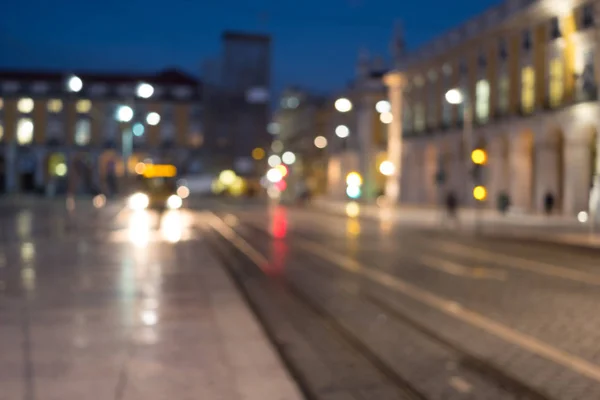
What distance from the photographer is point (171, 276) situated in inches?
706

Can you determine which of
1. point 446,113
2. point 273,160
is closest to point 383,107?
point 446,113

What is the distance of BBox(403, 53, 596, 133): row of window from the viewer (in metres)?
47.0

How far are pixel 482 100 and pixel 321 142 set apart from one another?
5043 cm

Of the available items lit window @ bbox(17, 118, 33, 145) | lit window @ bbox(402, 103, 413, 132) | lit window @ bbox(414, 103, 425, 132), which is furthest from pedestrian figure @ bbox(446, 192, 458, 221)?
lit window @ bbox(17, 118, 33, 145)

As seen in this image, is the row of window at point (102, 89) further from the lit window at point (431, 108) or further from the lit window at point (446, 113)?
the lit window at point (446, 113)

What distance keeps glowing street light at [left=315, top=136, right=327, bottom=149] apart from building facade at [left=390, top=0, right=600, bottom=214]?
1354 inches

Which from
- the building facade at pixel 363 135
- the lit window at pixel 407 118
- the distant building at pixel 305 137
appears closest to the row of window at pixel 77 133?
the distant building at pixel 305 137

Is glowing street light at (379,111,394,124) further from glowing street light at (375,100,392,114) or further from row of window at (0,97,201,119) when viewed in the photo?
row of window at (0,97,201,119)

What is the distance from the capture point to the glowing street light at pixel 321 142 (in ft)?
367

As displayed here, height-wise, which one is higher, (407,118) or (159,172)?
(407,118)

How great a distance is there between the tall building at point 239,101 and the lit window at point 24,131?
2293cm

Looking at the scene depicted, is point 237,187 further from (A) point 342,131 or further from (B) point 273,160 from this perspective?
(A) point 342,131

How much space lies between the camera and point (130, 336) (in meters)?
10.8

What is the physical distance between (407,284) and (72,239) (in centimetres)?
1489
